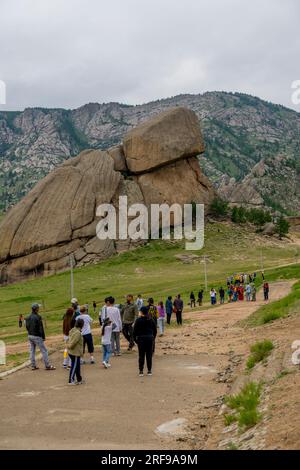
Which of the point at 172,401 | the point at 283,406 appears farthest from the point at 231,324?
the point at 283,406

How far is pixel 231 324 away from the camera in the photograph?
24.7m

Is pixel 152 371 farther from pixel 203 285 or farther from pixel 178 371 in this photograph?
pixel 203 285

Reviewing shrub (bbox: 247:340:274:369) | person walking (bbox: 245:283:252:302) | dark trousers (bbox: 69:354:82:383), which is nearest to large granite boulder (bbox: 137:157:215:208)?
person walking (bbox: 245:283:252:302)

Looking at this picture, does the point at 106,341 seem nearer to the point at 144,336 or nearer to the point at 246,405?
the point at 144,336

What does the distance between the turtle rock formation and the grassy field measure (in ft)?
14.2

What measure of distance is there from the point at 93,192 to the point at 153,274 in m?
18.1

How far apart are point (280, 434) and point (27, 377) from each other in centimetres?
888

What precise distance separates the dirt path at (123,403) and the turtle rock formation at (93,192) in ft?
181

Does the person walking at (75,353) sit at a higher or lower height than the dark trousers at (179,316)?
higher

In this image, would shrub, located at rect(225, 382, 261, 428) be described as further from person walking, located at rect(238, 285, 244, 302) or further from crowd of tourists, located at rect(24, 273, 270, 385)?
person walking, located at rect(238, 285, 244, 302)

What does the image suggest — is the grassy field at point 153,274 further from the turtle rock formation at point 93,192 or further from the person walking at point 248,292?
the person walking at point 248,292

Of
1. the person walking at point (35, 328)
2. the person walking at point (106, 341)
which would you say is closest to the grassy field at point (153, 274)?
the person walking at point (35, 328)

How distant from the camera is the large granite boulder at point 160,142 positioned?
8000cm

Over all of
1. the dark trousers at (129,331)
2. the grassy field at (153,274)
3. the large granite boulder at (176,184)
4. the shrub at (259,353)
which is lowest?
the grassy field at (153,274)
